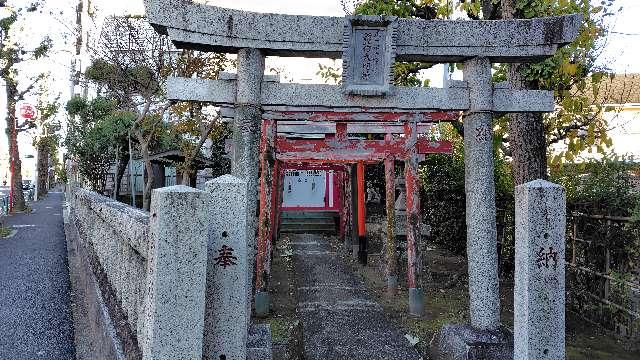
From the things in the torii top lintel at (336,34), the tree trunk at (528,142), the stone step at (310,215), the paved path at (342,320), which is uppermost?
the torii top lintel at (336,34)

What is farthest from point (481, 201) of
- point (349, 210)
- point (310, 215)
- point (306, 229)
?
point (310, 215)

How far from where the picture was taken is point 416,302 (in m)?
8.28

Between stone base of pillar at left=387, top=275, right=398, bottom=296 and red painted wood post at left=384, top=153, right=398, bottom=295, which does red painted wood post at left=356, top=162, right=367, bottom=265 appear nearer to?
red painted wood post at left=384, top=153, right=398, bottom=295

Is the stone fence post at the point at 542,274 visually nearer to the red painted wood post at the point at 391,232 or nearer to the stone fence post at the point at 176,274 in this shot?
the stone fence post at the point at 176,274

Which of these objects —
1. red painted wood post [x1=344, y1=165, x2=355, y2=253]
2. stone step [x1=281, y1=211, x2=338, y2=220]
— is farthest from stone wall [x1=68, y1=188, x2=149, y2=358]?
stone step [x1=281, y1=211, x2=338, y2=220]

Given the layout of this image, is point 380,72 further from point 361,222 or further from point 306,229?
point 306,229

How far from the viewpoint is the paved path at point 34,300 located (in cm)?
620

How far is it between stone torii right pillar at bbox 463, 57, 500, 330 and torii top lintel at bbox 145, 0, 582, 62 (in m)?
0.29

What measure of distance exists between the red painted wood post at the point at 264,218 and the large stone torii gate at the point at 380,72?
6.70ft

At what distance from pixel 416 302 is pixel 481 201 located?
2.99 metres

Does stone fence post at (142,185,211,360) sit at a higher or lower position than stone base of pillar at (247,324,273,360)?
higher

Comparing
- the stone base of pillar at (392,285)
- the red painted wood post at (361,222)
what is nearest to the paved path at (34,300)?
the stone base of pillar at (392,285)

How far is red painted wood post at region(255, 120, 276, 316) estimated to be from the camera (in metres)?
7.98

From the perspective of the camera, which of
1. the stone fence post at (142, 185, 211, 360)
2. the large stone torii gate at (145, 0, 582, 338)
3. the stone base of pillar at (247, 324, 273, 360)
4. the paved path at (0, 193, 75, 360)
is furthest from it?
the paved path at (0, 193, 75, 360)
